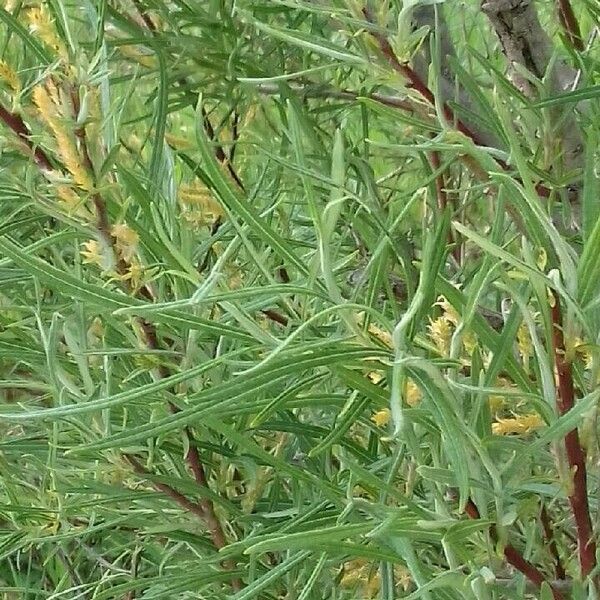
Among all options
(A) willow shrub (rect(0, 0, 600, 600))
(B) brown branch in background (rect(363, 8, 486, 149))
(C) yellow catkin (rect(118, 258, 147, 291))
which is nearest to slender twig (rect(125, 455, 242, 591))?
(A) willow shrub (rect(0, 0, 600, 600))

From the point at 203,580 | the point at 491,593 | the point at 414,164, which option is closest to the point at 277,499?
the point at 203,580

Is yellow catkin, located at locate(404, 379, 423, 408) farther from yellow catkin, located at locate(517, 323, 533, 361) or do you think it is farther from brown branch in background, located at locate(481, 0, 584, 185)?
brown branch in background, located at locate(481, 0, 584, 185)

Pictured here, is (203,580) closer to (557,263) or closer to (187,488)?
(187,488)

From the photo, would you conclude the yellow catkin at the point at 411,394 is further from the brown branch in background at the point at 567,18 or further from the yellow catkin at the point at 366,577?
the brown branch in background at the point at 567,18

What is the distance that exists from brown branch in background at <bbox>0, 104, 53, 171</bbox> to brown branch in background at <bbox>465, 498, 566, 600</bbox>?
0.89 feet

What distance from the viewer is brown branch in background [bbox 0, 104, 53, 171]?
459mm

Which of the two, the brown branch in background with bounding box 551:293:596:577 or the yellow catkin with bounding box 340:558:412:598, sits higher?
the brown branch in background with bounding box 551:293:596:577

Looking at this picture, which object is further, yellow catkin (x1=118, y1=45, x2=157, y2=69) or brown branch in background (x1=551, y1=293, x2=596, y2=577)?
yellow catkin (x1=118, y1=45, x2=157, y2=69)

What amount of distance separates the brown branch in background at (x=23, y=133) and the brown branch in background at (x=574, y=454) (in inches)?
10.7

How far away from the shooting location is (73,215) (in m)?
0.44

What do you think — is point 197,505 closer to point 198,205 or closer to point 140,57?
point 198,205

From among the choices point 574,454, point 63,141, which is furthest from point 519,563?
point 63,141

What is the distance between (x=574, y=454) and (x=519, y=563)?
7 centimetres

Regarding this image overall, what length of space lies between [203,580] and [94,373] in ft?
0.47
